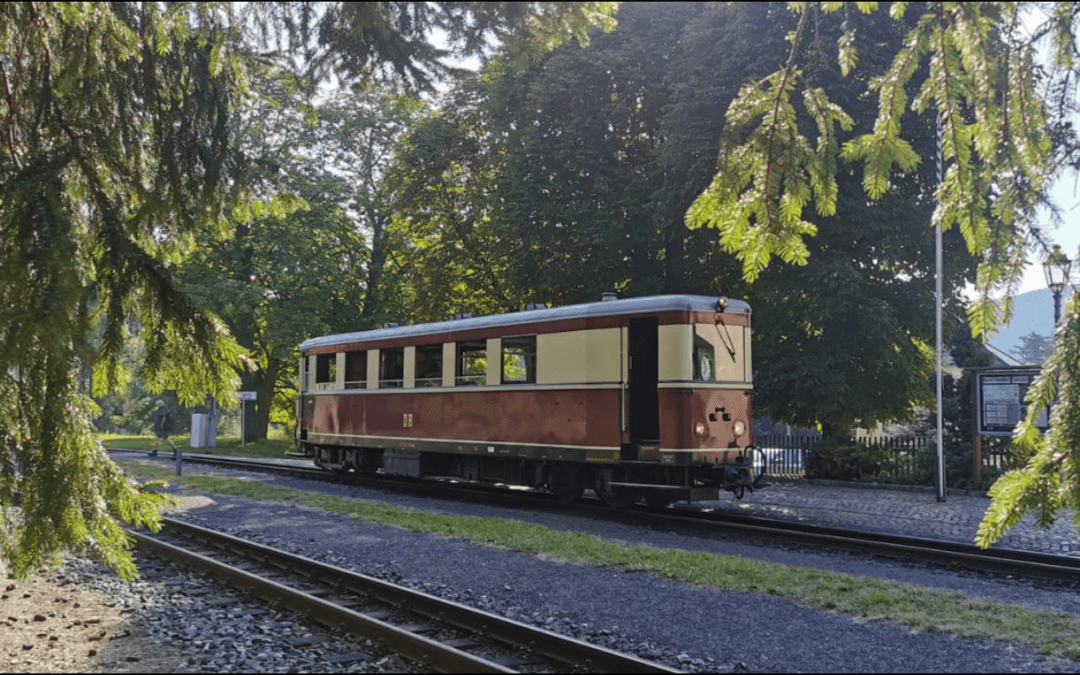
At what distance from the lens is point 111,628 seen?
7.65m

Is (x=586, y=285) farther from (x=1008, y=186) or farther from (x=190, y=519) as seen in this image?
(x=1008, y=186)

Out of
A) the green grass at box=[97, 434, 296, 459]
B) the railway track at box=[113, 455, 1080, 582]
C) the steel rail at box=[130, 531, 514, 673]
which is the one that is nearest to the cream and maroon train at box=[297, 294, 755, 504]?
the railway track at box=[113, 455, 1080, 582]

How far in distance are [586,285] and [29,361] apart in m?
20.3

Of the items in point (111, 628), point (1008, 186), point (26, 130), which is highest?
point (26, 130)

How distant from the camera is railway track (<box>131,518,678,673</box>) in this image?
6.46 metres

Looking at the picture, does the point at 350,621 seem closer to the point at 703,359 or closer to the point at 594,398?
the point at 594,398

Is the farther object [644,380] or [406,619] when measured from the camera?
[644,380]

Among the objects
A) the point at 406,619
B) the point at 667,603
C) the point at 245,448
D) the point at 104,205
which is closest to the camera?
the point at 104,205

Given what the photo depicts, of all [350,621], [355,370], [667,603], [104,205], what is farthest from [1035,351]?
[104,205]

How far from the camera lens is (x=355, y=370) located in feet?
67.6

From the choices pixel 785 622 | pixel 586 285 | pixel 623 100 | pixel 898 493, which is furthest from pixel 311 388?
pixel 785 622

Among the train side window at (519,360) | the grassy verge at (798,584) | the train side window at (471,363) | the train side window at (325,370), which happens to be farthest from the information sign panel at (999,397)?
the train side window at (325,370)

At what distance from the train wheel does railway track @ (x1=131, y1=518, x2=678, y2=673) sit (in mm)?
6153

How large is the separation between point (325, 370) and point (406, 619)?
14822 mm
